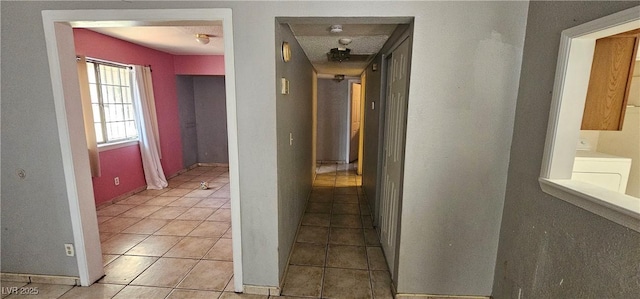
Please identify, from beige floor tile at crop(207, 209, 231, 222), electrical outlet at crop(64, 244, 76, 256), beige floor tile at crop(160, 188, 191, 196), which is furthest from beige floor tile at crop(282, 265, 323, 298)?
beige floor tile at crop(160, 188, 191, 196)

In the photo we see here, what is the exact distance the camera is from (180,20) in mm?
1595

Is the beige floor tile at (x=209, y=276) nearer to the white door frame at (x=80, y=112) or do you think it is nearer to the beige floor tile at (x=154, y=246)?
the white door frame at (x=80, y=112)

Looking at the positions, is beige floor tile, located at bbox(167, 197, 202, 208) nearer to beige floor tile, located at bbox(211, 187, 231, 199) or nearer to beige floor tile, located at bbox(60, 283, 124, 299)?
beige floor tile, located at bbox(211, 187, 231, 199)

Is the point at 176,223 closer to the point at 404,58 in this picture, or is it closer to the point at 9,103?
the point at 9,103

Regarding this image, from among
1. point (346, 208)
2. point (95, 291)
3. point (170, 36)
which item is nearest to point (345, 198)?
point (346, 208)

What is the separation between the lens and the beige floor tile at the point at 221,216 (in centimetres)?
322

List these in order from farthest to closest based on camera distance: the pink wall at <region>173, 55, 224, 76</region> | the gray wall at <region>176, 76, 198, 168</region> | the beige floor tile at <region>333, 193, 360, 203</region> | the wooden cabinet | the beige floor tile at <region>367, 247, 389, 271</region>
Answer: the gray wall at <region>176, 76, 198, 168</region>
the pink wall at <region>173, 55, 224, 76</region>
the beige floor tile at <region>333, 193, 360, 203</region>
the beige floor tile at <region>367, 247, 389, 271</region>
the wooden cabinet

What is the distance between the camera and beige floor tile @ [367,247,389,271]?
2281 mm

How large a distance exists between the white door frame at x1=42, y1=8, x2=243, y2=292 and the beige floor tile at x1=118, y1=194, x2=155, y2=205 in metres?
1.85

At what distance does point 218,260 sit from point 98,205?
7.65 ft

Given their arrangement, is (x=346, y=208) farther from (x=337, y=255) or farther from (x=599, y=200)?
(x=599, y=200)

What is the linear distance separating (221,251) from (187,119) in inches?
155

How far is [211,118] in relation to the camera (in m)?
5.86

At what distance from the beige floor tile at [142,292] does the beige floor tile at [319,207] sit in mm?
1848
